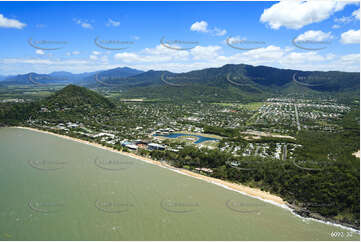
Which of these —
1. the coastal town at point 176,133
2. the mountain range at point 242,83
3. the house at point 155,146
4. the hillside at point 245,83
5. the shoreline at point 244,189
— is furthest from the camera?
the mountain range at point 242,83

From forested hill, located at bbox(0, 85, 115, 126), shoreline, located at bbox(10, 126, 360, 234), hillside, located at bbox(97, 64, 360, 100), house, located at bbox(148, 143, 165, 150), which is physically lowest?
shoreline, located at bbox(10, 126, 360, 234)

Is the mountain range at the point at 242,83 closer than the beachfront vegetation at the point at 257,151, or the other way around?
the beachfront vegetation at the point at 257,151

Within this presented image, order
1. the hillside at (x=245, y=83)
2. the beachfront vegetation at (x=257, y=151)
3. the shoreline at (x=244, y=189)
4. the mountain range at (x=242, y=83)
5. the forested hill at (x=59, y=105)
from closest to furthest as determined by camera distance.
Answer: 1. the shoreline at (x=244, y=189)
2. the beachfront vegetation at (x=257, y=151)
3. the forested hill at (x=59, y=105)
4. the hillside at (x=245, y=83)
5. the mountain range at (x=242, y=83)

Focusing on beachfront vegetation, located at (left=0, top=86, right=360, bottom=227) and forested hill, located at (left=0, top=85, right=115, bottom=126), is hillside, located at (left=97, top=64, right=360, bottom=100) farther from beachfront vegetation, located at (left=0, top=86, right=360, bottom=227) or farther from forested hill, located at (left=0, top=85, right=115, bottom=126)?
beachfront vegetation, located at (left=0, top=86, right=360, bottom=227)

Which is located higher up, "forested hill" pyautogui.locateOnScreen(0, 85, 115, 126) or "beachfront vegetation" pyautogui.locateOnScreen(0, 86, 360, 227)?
"forested hill" pyautogui.locateOnScreen(0, 85, 115, 126)

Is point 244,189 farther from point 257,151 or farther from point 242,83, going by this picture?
point 242,83

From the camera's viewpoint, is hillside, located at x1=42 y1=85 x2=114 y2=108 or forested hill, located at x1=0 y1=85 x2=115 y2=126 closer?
forested hill, located at x1=0 y1=85 x2=115 y2=126

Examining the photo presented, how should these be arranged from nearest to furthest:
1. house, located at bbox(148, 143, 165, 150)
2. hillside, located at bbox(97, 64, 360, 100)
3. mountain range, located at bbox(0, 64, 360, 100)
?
house, located at bbox(148, 143, 165, 150)
hillside, located at bbox(97, 64, 360, 100)
mountain range, located at bbox(0, 64, 360, 100)

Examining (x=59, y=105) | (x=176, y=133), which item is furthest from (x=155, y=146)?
(x=59, y=105)

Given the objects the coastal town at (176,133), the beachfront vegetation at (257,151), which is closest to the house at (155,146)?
the coastal town at (176,133)

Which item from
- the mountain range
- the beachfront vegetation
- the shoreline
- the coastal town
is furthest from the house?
the mountain range

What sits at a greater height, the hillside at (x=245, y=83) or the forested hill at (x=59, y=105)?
the hillside at (x=245, y=83)

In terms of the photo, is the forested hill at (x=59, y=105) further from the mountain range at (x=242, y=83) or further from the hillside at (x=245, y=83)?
the hillside at (x=245, y=83)
